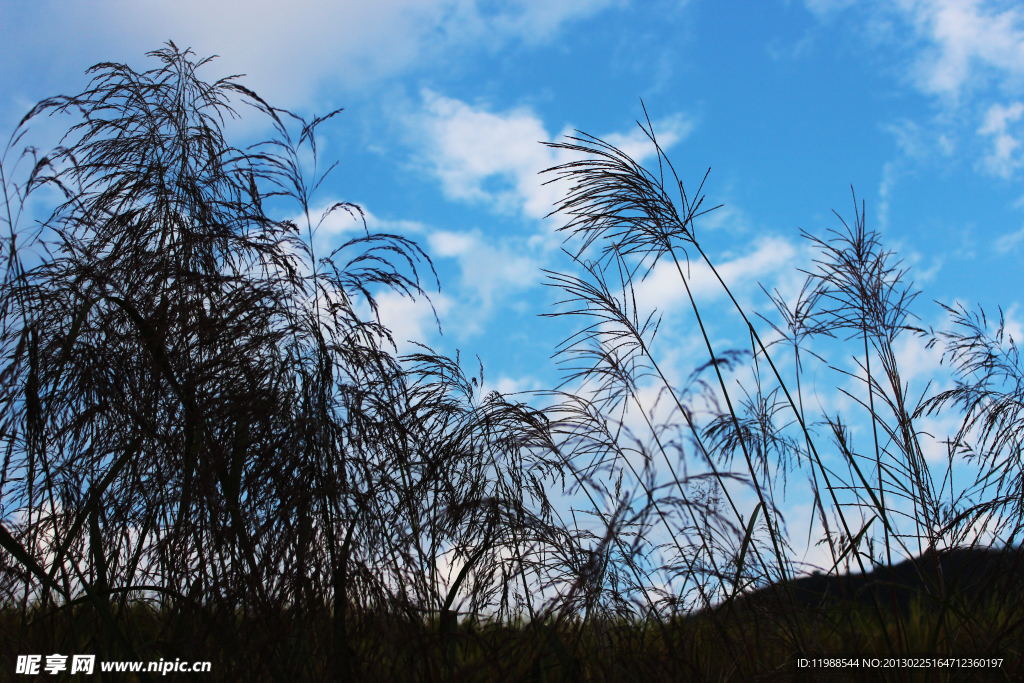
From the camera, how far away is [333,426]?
7.05 ft

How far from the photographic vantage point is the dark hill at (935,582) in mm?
2432

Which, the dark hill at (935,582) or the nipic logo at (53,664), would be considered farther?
the dark hill at (935,582)

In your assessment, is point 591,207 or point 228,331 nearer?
point 228,331

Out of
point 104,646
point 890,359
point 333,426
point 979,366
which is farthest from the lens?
point 979,366

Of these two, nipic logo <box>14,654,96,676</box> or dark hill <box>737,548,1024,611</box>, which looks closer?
nipic logo <box>14,654,96,676</box>

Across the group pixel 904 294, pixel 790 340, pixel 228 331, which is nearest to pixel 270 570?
pixel 228 331

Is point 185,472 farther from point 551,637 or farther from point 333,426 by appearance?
point 551,637

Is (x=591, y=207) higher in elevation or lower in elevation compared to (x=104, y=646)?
higher

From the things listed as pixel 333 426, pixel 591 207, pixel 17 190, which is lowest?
pixel 333 426

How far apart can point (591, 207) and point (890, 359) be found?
152 cm

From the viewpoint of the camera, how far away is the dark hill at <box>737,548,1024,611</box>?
7.98 feet

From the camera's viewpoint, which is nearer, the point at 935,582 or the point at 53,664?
the point at 53,664

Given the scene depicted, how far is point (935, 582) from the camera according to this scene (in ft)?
8.95

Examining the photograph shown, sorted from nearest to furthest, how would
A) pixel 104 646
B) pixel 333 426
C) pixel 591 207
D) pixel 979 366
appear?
pixel 333 426 < pixel 104 646 < pixel 591 207 < pixel 979 366
